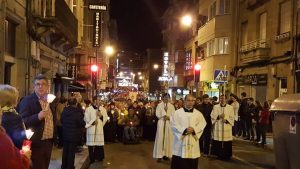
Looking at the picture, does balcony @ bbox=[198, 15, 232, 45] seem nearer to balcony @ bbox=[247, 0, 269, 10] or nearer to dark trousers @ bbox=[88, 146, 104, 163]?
balcony @ bbox=[247, 0, 269, 10]

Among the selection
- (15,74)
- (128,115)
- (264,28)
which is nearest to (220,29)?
(264,28)

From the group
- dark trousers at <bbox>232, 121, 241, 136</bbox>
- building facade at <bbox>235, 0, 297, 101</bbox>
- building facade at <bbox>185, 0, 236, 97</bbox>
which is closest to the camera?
dark trousers at <bbox>232, 121, 241, 136</bbox>

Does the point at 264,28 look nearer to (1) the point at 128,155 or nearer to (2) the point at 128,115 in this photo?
(2) the point at 128,115

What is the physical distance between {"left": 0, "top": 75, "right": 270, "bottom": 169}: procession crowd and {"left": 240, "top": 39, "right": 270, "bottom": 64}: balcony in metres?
5.47

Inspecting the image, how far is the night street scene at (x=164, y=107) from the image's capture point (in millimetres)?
7359

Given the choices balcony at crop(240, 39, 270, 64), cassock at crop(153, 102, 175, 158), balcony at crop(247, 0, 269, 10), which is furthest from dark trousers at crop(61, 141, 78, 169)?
balcony at crop(247, 0, 269, 10)

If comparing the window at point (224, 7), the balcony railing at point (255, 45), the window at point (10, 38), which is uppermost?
the window at point (224, 7)

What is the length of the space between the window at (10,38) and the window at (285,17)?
45.7 ft

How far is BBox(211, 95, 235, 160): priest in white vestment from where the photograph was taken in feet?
51.8

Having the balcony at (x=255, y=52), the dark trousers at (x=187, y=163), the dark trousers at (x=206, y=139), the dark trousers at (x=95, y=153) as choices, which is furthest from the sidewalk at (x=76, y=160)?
the balcony at (x=255, y=52)

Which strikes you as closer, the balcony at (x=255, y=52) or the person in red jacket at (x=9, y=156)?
the person in red jacket at (x=9, y=156)

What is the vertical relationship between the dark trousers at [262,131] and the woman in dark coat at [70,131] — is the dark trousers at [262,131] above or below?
below

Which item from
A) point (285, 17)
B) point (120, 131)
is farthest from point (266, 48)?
point (120, 131)

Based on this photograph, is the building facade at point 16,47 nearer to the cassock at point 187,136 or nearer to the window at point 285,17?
the cassock at point 187,136
